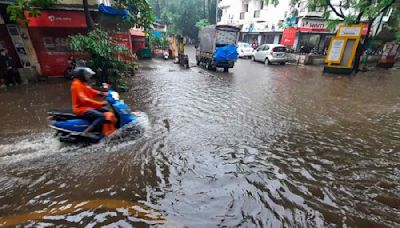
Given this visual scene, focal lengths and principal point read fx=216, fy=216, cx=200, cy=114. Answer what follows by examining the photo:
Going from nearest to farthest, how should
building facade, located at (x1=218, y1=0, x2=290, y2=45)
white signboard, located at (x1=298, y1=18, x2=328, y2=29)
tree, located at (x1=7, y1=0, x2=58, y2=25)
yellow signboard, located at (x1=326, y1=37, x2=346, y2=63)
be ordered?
1. tree, located at (x1=7, y1=0, x2=58, y2=25)
2. yellow signboard, located at (x1=326, y1=37, x2=346, y2=63)
3. white signboard, located at (x1=298, y1=18, x2=328, y2=29)
4. building facade, located at (x1=218, y1=0, x2=290, y2=45)

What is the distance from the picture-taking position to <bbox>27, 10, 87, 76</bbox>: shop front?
379 inches

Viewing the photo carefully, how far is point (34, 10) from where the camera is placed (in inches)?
314

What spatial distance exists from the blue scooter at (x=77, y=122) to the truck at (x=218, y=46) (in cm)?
1118

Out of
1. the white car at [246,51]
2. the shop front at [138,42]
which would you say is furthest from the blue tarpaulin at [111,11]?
the white car at [246,51]

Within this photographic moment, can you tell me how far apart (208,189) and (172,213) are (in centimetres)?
73

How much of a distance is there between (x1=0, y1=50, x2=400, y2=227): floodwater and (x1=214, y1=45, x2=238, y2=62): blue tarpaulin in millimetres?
8288

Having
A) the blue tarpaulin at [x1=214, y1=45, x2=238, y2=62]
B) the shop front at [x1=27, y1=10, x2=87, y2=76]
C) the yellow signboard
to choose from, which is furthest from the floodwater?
the yellow signboard

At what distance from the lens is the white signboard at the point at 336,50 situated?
15281 mm

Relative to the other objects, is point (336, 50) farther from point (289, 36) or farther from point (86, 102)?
point (86, 102)

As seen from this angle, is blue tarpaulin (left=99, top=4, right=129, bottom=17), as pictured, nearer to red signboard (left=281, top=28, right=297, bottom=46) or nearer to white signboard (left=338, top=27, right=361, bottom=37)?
white signboard (left=338, top=27, right=361, bottom=37)

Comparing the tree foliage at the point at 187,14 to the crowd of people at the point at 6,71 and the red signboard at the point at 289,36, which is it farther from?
the crowd of people at the point at 6,71

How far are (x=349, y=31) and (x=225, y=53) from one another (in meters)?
8.66

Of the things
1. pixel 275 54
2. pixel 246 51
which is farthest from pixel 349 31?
pixel 246 51

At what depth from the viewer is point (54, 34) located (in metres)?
10.3
